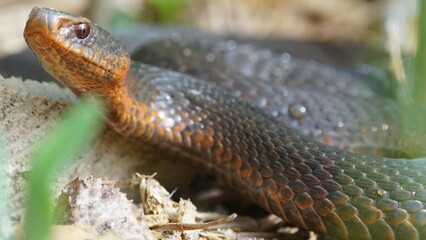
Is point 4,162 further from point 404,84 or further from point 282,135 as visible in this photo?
point 404,84

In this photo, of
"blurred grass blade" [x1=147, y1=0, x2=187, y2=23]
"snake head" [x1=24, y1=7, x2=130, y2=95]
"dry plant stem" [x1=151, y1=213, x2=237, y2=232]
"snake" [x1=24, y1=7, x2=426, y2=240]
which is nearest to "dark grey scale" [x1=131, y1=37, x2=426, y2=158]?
"snake" [x1=24, y1=7, x2=426, y2=240]

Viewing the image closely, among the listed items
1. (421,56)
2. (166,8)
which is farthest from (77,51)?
(166,8)

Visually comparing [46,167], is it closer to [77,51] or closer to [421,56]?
[77,51]

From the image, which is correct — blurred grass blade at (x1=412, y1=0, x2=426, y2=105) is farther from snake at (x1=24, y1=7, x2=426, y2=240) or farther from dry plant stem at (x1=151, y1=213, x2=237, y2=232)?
dry plant stem at (x1=151, y1=213, x2=237, y2=232)

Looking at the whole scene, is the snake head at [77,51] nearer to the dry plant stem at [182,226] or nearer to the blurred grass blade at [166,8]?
the dry plant stem at [182,226]

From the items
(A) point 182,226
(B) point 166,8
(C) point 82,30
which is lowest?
(A) point 182,226

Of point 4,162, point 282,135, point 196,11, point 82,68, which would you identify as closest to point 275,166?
point 282,135

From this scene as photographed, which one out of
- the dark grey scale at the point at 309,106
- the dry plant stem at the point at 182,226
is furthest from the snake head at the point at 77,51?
the dark grey scale at the point at 309,106
